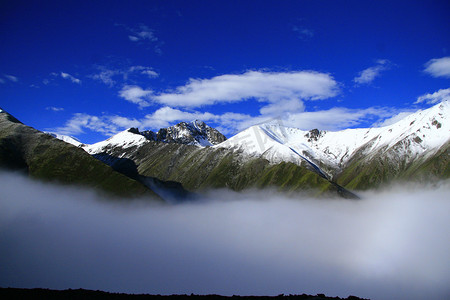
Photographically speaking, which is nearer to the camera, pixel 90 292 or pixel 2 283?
pixel 90 292

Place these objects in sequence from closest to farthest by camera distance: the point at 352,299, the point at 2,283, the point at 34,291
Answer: the point at 34,291, the point at 352,299, the point at 2,283

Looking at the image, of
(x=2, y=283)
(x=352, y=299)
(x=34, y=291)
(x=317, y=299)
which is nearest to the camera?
(x=317, y=299)

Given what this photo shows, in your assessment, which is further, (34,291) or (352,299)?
(352,299)

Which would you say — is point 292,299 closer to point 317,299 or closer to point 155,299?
point 317,299

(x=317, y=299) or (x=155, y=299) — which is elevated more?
(x=317, y=299)

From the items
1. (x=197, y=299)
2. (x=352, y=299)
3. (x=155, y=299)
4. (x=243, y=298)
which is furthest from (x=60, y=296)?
(x=352, y=299)

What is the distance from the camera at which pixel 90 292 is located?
6159cm

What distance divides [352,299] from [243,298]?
23.0 m

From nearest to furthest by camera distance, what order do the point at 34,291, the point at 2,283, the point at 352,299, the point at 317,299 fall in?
1. the point at 317,299
2. the point at 34,291
3. the point at 352,299
4. the point at 2,283

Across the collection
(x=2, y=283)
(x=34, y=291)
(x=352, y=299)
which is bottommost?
(x=2, y=283)

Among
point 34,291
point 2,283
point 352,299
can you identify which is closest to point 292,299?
point 352,299

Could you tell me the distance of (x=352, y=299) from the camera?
6431cm

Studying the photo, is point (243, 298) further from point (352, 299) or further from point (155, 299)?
point (352, 299)

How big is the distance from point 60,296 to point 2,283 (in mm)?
179766
